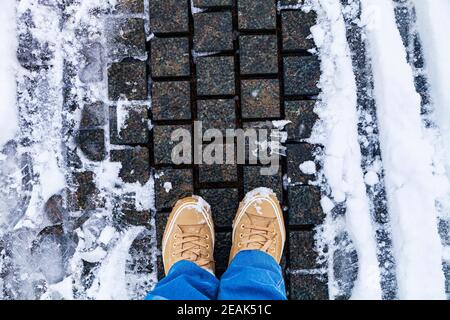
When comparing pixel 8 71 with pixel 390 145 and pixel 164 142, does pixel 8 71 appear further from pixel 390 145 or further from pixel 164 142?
pixel 390 145

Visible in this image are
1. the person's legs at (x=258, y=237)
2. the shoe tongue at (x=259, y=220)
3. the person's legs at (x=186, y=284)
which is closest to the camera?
the person's legs at (x=186, y=284)

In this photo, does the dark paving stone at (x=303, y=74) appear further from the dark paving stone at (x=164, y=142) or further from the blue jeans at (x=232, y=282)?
the blue jeans at (x=232, y=282)

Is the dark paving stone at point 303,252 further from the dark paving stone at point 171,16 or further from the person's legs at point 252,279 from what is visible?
the dark paving stone at point 171,16

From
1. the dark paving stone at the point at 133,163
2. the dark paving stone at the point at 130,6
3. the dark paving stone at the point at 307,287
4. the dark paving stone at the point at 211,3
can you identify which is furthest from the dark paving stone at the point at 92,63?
the dark paving stone at the point at 307,287

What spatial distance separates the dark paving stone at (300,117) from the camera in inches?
68.9

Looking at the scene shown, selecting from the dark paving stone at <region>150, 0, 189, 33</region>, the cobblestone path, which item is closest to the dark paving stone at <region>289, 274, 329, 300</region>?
the cobblestone path

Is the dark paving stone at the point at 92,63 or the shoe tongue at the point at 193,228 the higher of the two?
the dark paving stone at the point at 92,63

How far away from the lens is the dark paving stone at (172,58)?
176 centimetres

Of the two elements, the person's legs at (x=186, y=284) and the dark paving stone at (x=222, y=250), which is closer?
the person's legs at (x=186, y=284)

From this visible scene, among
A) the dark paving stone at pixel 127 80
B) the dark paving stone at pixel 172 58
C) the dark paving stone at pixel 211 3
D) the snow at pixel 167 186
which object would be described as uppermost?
the dark paving stone at pixel 211 3

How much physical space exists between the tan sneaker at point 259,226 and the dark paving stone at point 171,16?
0.64m

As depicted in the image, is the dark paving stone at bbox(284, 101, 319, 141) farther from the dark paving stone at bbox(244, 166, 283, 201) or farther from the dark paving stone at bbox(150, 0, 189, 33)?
the dark paving stone at bbox(150, 0, 189, 33)

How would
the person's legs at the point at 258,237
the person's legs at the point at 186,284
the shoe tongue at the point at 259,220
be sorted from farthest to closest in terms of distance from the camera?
the shoe tongue at the point at 259,220 < the person's legs at the point at 258,237 < the person's legs at the point at 186,284

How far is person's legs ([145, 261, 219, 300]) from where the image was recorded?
150 centimetres
